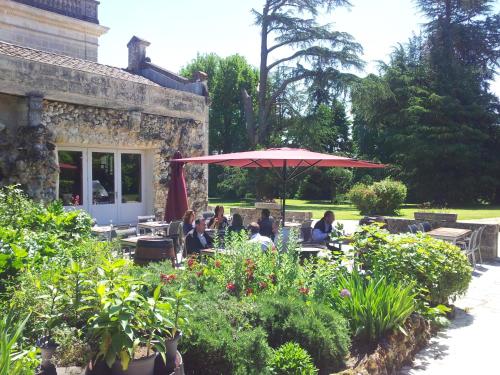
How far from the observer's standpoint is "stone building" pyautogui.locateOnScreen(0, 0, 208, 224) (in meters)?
10.3

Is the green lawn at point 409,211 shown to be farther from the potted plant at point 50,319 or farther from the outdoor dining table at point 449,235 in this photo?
the potted plant at point 50,319

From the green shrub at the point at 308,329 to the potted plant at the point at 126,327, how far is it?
1.20 m

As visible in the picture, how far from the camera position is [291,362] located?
325cm

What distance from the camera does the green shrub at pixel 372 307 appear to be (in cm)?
421

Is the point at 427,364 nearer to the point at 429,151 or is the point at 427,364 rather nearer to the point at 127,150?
the point at 127,150

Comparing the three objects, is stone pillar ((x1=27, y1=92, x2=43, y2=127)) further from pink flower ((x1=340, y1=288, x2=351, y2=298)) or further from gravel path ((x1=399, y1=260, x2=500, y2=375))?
gravel path ((x1=399, y1=260, x2=500, y2=375))

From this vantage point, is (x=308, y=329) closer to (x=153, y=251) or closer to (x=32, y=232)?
(x=153, y=251)

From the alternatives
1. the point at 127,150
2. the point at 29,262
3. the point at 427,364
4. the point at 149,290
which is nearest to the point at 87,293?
the point at 149,290

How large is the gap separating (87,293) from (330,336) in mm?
1923

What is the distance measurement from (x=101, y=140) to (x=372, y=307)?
9.53 metres

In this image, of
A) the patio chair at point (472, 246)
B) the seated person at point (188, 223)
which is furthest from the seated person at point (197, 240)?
the patio chair at point (472, 246)

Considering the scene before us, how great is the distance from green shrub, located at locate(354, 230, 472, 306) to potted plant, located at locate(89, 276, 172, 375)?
10.5 ft

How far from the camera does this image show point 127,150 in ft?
43.6

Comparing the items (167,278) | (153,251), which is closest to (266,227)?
(153,251)
